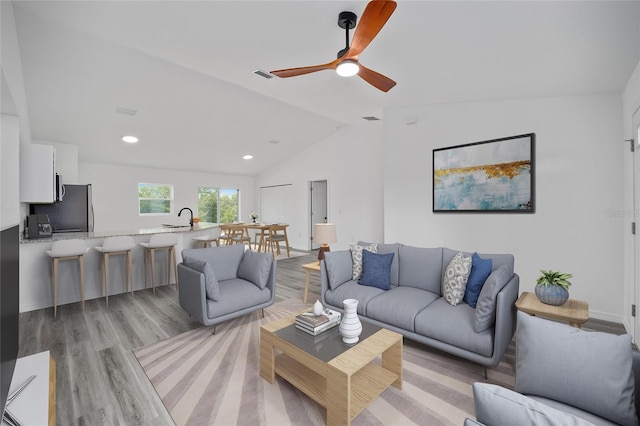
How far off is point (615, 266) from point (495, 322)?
2.07m

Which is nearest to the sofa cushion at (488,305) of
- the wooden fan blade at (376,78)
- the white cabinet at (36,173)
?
the wooden fan blade at (376,78)

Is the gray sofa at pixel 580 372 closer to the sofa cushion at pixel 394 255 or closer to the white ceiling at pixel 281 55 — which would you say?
the sofa cushion at pixel 394 255

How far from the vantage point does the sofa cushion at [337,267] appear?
317 cm

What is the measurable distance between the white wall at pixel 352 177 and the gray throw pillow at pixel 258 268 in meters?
3.10

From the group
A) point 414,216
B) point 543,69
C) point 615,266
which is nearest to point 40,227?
point 414,216

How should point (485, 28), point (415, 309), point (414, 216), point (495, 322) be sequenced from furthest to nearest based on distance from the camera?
point (414, 216)
point (415, 309)
point (485, 28)
point (495, 322)

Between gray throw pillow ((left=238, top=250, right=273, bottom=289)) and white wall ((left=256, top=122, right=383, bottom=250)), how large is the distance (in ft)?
10.2

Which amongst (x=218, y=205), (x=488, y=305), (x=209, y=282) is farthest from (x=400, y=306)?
(x=218, y=205)

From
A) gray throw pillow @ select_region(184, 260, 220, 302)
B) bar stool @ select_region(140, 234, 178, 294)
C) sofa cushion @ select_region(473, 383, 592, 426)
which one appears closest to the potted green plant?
sofa cushion @ select_region(473, 383, 592, 426)

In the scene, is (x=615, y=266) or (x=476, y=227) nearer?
(x=615, y=266)

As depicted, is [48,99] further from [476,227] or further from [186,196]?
[476,227]

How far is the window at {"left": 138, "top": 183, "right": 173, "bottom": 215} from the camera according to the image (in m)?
7.34

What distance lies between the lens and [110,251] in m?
3.81

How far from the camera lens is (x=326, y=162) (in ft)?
A: 24.0
